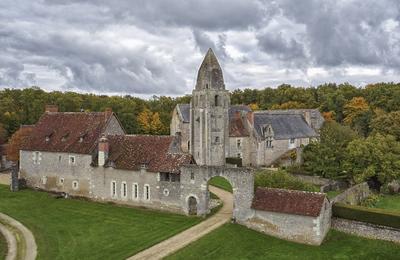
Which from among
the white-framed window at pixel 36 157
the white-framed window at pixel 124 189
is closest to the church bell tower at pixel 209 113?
the white-framed window at pixel 124 189

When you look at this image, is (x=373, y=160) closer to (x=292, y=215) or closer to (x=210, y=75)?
(x=292, y=215)

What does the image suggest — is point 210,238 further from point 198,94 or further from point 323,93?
point 323,93

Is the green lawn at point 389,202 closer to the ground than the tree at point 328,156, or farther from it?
closer to the ground

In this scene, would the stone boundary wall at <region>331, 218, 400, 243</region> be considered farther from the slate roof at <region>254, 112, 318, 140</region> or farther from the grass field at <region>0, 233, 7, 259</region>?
the slate roof at <region>254, 112, 318, 140</region>

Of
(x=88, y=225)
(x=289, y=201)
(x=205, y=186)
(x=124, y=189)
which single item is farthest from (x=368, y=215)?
(x=88, y=225)

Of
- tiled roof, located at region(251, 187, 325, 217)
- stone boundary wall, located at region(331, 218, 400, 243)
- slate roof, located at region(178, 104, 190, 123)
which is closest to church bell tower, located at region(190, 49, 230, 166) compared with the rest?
slate roof, located at region(178, 104, 190, 123)

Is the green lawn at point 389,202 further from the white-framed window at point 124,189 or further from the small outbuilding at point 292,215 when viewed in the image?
the white-framed window at point 124,189

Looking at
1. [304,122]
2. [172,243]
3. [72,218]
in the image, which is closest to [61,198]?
[72,218]
